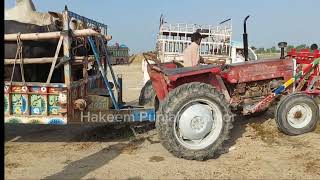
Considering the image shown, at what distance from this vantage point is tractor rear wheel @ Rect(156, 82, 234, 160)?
19.6ft

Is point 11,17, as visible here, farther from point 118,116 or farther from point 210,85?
point 210,85

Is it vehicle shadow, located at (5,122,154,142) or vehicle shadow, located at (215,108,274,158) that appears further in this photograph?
vehicle shadow, located at (5,122,154,142)

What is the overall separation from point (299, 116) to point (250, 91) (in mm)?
922

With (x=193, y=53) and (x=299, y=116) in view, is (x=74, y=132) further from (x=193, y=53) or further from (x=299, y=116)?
(x=299, y=116)

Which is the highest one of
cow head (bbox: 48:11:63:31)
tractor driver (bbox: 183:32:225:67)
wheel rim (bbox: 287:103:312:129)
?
cow head (bbox: 48:11:63:31)

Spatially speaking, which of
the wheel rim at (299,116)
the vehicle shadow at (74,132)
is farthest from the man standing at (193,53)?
the wheel rim at (299,116)

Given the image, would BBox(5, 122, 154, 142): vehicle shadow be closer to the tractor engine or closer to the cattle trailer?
the cattle trailer

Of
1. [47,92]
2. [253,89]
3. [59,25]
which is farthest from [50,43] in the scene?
[253,89]

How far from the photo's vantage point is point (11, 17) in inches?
275

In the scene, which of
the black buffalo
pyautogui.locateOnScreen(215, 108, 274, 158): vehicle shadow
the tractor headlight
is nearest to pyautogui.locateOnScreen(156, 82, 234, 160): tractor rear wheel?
pyautogui.locateOnScreen(215, 108, 274, 158): vehicle shadow

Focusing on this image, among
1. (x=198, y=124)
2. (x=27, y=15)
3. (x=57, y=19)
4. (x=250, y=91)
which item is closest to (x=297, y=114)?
(x=250, y=91)

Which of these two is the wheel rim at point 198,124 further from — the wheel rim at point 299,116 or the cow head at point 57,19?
the cow head at point 57,19

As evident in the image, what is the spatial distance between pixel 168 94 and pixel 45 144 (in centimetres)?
241

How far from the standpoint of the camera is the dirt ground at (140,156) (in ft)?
18.0
